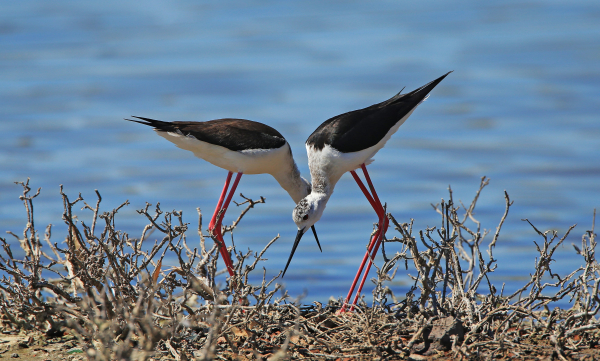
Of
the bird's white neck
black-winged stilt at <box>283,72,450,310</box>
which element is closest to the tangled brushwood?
black-winged stilt at <box>283,72,450,310</box>

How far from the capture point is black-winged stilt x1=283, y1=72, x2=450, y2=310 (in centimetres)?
512

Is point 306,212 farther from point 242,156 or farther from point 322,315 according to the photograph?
point 322,315

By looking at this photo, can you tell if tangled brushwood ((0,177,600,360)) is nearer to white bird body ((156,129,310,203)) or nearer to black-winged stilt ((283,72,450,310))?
black-winged stilt ((283,72,450,310))

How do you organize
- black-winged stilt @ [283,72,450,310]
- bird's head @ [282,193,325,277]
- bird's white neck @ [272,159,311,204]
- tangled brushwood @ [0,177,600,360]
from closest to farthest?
1. tangled brushwood @ [0,177,600,360]
2. black-winged stilt @ [283,72,450,310]
3. bird's head @ [282,193,325,277]
4. bird's white neck @ [272,159,311,204]

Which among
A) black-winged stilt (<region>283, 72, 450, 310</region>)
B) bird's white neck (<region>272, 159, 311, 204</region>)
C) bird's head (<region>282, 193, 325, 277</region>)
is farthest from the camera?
bird's white neck (<region>272, 159, 311, 204</region>)

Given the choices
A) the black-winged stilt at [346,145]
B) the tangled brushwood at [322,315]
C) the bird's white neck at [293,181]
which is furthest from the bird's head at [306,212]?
the tangled brushwood at [322,315]

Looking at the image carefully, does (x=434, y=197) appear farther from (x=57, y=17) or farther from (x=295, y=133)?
(x=57, y=17)

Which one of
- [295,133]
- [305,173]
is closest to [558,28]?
[295,133]

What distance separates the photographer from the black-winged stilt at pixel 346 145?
16.8 feet

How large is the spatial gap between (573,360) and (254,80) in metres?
11.0

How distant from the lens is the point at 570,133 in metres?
10.9

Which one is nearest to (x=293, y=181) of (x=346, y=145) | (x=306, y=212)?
(x=306, y=212)

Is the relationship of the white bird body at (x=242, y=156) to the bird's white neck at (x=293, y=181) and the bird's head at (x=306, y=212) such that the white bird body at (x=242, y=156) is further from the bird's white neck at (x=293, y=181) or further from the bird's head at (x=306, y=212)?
the bird's head at (x=306, y=212)

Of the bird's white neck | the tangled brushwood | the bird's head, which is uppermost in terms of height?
the bird's white neck
